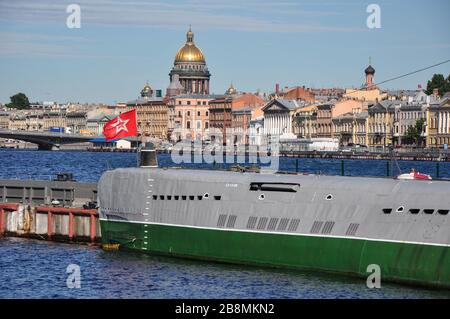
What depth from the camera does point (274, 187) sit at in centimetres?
4544

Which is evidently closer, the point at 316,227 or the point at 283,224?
the point at 316,227

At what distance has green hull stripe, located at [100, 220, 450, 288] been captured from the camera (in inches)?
1566

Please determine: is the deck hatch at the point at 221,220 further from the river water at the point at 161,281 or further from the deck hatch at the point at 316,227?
the deck hatch at the point at 316,227

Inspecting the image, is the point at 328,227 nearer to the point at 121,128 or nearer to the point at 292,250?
the point at 292,250

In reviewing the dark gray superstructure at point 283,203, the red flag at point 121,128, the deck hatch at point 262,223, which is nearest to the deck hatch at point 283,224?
the dark gray superstructure at point 283,203

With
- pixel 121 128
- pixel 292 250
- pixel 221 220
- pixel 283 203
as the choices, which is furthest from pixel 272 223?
pixel 121 128

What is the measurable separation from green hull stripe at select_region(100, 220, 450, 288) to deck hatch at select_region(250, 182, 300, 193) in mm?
1683

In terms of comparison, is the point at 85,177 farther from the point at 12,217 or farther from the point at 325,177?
the point at 325,177

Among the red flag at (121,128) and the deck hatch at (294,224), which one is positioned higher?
the red flag at (121,128)

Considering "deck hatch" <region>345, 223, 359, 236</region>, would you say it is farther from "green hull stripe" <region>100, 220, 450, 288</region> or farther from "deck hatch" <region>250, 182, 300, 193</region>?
"deck hatch" <region>250, 182, 300, 193</region>

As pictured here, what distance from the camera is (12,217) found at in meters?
57.8

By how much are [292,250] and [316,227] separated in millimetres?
1275

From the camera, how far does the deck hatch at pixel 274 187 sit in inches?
1764

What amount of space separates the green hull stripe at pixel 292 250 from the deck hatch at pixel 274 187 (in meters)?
1.68
